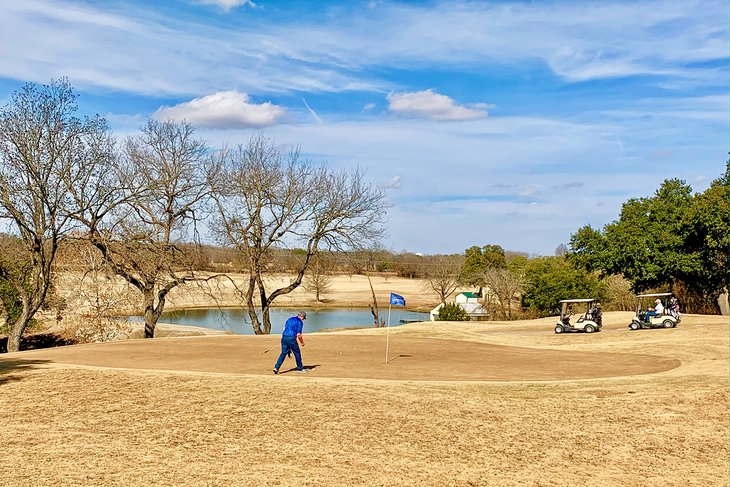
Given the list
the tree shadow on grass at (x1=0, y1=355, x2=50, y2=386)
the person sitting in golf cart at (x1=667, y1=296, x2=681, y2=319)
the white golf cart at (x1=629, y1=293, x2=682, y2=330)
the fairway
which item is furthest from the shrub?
the tree shadow on grass at (x1=0, y1=355, x2=50, y2=386)

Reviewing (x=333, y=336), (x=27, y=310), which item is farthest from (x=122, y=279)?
(x=333, y=336)

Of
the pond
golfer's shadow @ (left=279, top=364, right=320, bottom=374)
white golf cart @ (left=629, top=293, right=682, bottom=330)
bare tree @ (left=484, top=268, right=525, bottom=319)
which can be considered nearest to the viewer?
golfer's shadow @ (left=279, top=364, right=320, bottom=374)

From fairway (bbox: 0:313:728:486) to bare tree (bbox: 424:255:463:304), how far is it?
65178mm

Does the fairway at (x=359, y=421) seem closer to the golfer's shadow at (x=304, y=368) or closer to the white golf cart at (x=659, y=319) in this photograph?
the golfer's shadow at (x=304, y=368)

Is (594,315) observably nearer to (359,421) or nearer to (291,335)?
(291,335)

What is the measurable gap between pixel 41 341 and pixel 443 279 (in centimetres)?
5627

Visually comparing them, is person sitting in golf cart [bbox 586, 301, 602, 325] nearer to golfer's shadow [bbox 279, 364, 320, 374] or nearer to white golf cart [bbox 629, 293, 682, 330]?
white golf cart [bbox 629, 293, 682, 330]

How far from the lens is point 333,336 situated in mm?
30344

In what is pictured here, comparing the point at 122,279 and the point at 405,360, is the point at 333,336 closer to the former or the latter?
the point at 405,360

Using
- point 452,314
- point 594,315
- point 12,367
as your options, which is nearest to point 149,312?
point 12,367

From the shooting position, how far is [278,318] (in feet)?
210

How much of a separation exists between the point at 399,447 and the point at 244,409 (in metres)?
3.82

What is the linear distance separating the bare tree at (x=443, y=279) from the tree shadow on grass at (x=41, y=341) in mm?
52725

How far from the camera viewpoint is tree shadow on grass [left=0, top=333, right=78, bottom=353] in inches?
1569
